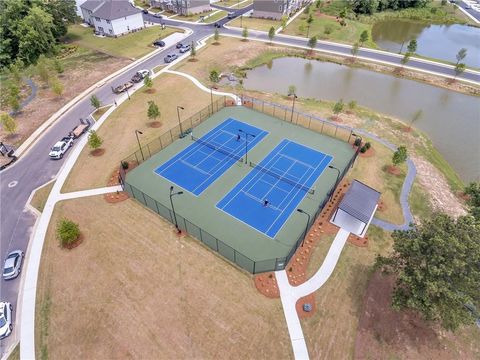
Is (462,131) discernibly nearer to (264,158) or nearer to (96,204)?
(264,158)

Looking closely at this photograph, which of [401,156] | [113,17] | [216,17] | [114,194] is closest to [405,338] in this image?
[401,156]

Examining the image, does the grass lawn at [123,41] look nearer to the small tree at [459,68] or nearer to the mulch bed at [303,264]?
the mulch bed at [303,264]

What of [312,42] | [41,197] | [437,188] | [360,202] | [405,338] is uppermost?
[312,42]

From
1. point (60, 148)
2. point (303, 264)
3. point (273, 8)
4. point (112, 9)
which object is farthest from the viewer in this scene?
point (273, 8)

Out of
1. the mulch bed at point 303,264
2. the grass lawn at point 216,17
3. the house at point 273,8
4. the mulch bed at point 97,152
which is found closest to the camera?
the mulch bed at point 303,264

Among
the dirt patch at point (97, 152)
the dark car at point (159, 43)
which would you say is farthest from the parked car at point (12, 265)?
the dark car at point (159, 43)

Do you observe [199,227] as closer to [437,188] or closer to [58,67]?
[437,188]

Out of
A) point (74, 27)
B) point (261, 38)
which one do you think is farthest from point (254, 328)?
point (74, 27)
